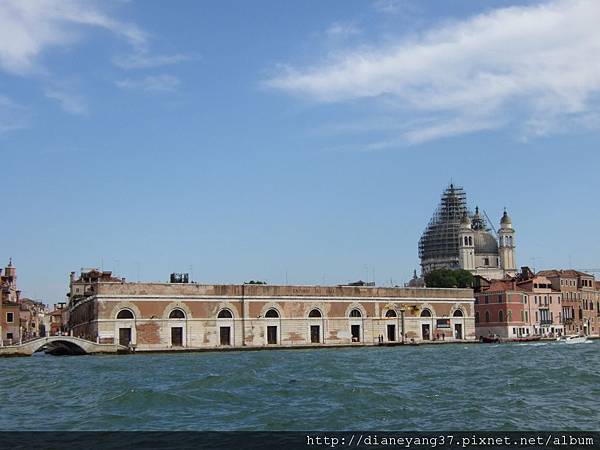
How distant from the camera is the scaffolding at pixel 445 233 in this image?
4146 inches

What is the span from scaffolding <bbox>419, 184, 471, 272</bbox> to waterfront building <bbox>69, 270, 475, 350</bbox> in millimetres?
38666

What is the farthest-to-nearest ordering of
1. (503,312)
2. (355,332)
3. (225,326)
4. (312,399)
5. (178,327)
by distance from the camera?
(503,312)
(355,332)
(225,326)
(178,327)
(312,399)

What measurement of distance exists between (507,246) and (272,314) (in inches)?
2126

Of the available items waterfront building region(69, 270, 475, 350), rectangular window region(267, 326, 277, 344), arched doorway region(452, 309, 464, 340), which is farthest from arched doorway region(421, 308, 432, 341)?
rectangular window region(267, 326, 277, 344)

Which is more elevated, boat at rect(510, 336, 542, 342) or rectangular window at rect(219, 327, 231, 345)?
rectangular window at rect(219, 327, 231, 345)

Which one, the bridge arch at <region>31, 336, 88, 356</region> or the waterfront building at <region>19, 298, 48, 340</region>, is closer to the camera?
the bridge arch at <region>31, 336, 88, 356</region>

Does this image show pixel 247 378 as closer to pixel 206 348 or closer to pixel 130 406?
pixel 130 406

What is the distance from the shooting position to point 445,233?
350 feet

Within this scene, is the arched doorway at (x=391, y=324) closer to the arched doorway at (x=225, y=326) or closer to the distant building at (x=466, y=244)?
the arched doorway at (x=225, y=326)

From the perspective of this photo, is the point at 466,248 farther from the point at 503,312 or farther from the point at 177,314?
the point at 177,314

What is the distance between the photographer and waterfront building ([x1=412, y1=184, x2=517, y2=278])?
102 m

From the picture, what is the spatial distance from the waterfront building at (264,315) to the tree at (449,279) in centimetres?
1810

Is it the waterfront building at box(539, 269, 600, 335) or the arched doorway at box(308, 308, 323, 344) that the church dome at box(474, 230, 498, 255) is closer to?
the waterfront building at box(539, 269, 600, 335)

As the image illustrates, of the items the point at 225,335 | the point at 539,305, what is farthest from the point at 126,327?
the point at 539,305
